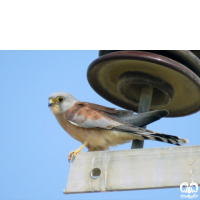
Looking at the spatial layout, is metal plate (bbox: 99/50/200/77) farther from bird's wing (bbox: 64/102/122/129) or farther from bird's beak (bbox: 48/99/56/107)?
bird's beak (bbox: 48/99/56/107)

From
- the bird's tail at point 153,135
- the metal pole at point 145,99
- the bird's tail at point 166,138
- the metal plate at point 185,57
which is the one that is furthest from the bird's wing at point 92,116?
the metal plate at point 185,57

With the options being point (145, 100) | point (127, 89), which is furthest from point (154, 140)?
point (127, 89)

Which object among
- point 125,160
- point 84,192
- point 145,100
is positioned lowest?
point 84,192

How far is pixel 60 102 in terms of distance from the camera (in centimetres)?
552

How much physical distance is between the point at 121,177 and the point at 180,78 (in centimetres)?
168

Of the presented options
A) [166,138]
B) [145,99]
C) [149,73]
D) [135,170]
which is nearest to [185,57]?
[149,73]

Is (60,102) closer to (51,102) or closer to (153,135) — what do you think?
(51,102)

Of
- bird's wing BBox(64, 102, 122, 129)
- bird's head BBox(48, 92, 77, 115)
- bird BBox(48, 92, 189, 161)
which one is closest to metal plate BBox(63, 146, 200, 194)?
bird BBox(48, 92, 189, 161)

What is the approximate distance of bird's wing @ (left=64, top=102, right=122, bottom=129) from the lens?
508 cm

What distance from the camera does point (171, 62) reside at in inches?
185

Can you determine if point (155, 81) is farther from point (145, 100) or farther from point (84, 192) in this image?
point (84, 192)

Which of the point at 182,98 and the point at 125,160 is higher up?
the point at 182,98

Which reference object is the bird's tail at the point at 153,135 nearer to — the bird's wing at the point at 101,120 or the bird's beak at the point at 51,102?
the bird's wing at the point at 101,120

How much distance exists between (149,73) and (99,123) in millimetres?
822
